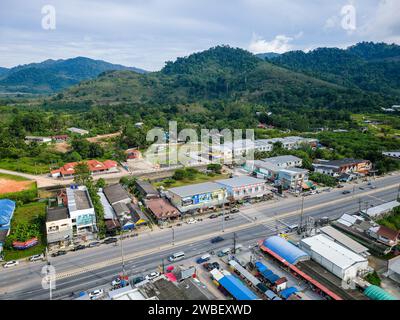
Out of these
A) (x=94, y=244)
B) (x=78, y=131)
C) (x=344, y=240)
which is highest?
(x=78, y=131)

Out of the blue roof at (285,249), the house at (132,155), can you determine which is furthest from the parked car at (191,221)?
the house at (132,155)

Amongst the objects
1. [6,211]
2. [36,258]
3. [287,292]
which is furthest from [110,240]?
[287,292]

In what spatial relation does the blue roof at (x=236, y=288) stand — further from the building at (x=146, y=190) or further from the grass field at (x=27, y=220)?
the building at (x=146, y=190)

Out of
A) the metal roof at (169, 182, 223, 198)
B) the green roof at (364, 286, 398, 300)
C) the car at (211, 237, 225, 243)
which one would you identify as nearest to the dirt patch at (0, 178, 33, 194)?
the metal roof at (169, 182, 223, 198)

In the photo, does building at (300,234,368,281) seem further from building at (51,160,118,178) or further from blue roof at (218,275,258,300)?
building at (51,160,118,178)

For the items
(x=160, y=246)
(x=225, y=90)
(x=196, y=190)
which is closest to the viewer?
(x=160, y=246)

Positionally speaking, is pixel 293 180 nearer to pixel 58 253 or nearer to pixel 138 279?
pixel 138 279
